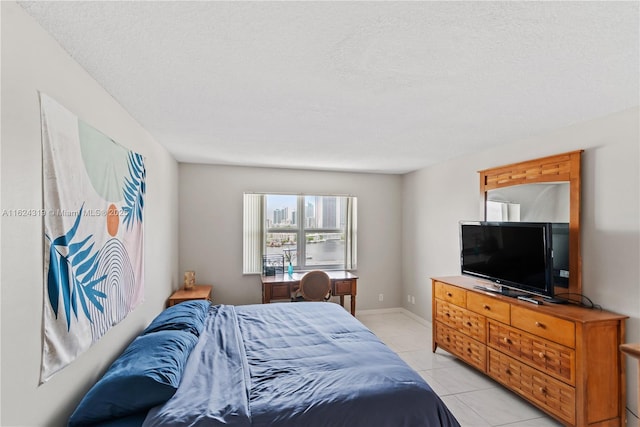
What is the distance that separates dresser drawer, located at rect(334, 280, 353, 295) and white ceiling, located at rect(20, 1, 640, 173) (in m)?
2.51

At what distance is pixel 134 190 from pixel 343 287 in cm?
316

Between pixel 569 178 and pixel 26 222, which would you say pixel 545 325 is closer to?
pixel 569 178

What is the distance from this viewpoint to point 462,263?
3824mm

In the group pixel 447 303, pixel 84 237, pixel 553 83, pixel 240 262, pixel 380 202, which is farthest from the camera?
pixel 380 202

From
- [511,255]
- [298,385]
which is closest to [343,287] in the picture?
[511,255]

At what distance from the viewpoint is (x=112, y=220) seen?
7.16ft

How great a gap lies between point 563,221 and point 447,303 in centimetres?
147

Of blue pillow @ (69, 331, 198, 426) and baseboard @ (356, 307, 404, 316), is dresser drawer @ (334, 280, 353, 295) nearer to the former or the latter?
Result: baseboard @ (356, 307, 404, 316)

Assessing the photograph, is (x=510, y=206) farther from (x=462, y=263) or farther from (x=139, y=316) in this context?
(x=139, y=316)

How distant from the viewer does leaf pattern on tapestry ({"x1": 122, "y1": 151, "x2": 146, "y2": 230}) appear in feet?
8.11

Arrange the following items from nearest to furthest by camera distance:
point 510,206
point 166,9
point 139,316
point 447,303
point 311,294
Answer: point 166,9
point 139,316
point 510,206
point 447,303
point 311,294

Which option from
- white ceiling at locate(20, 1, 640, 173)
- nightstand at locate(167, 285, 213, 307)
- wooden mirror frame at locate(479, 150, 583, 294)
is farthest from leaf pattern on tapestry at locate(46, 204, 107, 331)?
wooden mirror frame at locate(479, 150, 583, 294)

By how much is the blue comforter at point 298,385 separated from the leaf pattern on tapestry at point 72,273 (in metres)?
0.69

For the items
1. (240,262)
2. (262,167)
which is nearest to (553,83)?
(262,167)
